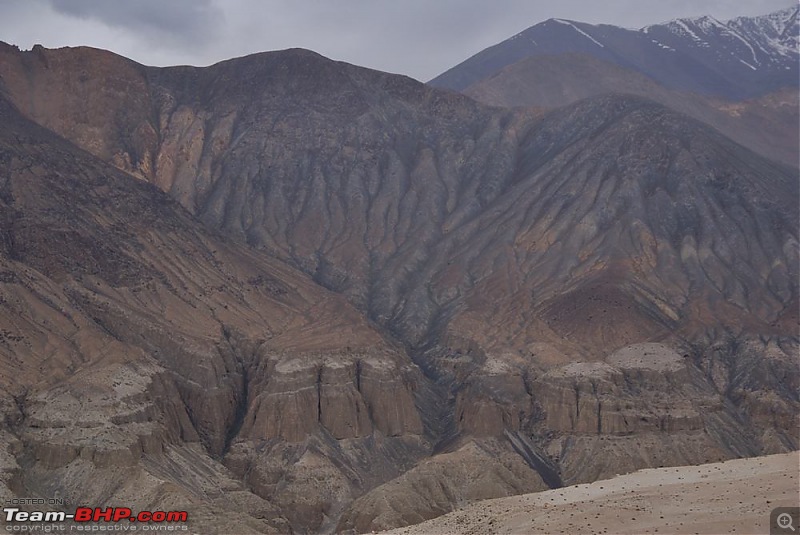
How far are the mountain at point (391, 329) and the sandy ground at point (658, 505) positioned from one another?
41.3m

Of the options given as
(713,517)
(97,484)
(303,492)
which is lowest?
(303,492)

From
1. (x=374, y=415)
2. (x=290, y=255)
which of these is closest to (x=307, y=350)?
(x=374, y=415)

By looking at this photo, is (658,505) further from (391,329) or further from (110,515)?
(391,329)

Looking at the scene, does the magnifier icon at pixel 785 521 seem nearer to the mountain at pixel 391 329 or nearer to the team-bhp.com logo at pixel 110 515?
the team-bhp.com logo at pixel 110 515

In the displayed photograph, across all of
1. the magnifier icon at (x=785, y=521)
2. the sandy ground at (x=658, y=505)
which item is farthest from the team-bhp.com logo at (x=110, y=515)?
the magnifier icon at (x=785, y=521)

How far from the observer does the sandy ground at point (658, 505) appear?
59.1 meters

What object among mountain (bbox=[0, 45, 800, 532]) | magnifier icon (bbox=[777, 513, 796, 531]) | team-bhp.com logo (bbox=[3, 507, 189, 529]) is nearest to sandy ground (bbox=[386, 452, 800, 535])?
magnifier icon (bbox=[777, 513, 796, 531])

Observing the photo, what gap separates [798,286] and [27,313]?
111 metres

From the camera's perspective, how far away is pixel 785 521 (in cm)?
5528

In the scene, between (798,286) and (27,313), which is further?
(798,286)

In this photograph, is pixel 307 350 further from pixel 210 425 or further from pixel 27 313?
pixel 27 313

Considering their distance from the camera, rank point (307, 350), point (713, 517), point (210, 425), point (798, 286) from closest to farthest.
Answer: point (713, 517)
point (210, 425)
point (307, 350)
point (798, 286)

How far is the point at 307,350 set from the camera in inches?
5487

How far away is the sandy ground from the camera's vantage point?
59094 millimetres
